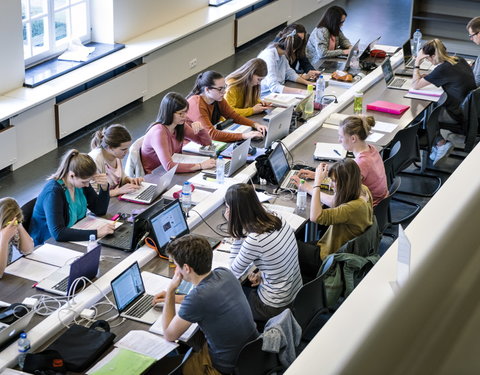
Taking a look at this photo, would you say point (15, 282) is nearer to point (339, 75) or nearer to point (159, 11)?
point (339, 75)

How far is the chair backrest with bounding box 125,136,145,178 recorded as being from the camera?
545 centimetres

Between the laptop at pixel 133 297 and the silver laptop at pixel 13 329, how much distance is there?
43 centimetres

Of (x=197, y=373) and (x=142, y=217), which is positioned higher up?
(x=142, y=217)

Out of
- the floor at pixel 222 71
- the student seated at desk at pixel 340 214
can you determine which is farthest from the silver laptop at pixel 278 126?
the floor at pixel 222 71

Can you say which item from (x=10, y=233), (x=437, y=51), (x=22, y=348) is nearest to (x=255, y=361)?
(x=22, y=348)

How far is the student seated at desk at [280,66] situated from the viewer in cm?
716

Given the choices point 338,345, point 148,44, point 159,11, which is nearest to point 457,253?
point 338,345

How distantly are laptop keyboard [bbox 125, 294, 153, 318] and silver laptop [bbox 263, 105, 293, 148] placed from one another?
2.25m

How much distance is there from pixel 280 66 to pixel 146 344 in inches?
180

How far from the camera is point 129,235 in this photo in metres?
4.34

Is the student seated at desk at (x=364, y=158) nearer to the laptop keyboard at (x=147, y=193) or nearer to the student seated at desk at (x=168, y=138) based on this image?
the student seated at desk at (x=168, y=138)

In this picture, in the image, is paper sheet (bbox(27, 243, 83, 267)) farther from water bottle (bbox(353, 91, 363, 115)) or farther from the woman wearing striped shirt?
water bottle (bbox(353, 91, 363, 115))

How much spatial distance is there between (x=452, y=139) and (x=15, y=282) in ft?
15.8

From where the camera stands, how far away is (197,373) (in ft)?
11.2
